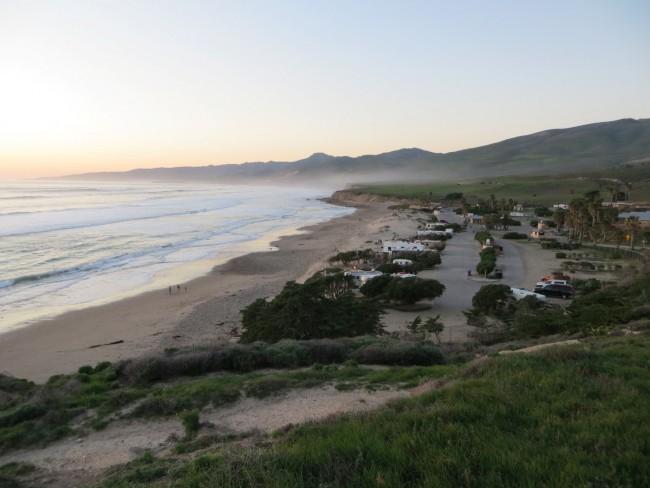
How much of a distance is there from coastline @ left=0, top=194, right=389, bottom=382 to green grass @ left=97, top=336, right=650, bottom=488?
13.6 meters

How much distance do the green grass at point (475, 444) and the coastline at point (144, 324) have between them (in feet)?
44.6

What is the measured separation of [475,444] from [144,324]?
68.8ft

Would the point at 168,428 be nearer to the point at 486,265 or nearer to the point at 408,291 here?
the point at 408,291

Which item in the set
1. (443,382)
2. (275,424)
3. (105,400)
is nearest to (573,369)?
(443,382)

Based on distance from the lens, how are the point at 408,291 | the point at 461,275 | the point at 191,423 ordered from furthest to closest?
the point at 461,275 < the point at 408,291 < the point at 191,423

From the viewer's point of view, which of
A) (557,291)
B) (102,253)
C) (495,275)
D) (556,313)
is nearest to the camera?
(556,313)

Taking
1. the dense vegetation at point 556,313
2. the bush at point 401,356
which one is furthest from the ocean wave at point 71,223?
the bush at point 401,356

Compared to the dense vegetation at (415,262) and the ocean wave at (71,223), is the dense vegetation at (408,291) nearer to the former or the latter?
the dense vegetation at (415,262)

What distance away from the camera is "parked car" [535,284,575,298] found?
25047 millimetres

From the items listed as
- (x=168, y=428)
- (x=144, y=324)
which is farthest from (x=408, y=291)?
(x=168, y=428)

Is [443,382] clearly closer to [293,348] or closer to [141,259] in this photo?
[293,348]

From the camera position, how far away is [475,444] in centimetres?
433

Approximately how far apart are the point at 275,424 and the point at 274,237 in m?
47.6

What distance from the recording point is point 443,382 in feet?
23.8
